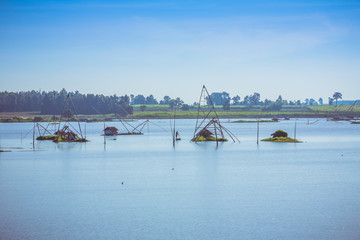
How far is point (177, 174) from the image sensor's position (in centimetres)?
4688

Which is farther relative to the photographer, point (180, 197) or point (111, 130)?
point (111, 130)

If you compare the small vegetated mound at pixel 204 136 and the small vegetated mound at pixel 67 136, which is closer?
the small vegetated mound at pixel 204 136

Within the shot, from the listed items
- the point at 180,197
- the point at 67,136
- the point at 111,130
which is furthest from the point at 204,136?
the point at 180,197

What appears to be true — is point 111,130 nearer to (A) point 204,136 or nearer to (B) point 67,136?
(B) point 67,136

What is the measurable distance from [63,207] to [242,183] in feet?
59.6

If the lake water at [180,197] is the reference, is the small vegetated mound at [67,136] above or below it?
above

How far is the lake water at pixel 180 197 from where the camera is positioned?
25422 millimetres

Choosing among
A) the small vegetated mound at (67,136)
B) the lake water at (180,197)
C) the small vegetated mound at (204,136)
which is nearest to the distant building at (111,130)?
the small vegetated mound at (67,136)

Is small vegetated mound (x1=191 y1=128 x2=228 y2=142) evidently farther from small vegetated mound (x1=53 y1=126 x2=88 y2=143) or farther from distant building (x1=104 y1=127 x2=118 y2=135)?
distant building (x1=104 y1=127 x2=118 y2=135)

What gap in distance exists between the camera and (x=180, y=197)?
3462 cm

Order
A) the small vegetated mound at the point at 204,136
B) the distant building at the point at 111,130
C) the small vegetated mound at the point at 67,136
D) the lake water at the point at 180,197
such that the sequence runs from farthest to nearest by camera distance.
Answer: the distant building at the point at 111,130 < the small vegetated mound at the point at 67,136 < the small vegetated mound at the point at 204,136 < the lake water at the point at 180,197

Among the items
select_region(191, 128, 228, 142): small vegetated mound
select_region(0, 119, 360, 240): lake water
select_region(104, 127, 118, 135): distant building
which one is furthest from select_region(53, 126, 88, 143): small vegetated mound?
select_region(191, 128, 228, 142): small vegetated mound

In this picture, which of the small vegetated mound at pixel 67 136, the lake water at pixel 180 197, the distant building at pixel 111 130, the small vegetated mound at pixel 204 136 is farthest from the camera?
the distant building at pixel 111 130

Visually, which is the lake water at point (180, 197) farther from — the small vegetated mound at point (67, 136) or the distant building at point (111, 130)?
the distant building at point (111, 130)
